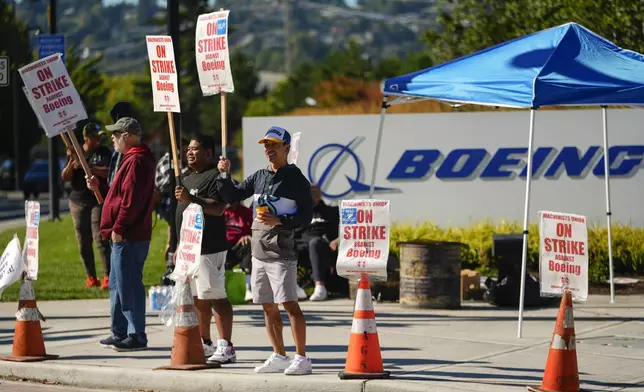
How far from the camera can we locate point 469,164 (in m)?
16.8

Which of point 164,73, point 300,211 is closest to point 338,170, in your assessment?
point 164,73

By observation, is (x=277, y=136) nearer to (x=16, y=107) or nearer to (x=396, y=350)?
(x=396, y=350)

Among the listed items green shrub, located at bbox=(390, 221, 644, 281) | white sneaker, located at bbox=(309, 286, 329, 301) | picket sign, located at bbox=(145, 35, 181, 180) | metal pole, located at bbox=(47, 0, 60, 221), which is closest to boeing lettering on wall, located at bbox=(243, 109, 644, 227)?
green shrub, located at bbox=(390, 221, 644, 281)

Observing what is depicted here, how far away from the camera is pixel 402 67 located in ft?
289

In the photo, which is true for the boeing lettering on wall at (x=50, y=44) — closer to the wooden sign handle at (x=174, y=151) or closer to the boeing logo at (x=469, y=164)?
the boeing logo at (x=469, y=164)

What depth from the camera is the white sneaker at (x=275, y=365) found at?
964cm

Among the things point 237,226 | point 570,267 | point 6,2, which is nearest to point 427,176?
point 237,226

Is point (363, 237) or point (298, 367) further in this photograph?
point (363, 237)

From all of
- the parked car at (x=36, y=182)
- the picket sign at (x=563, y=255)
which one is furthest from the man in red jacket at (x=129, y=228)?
the parked car at (x=36, y=182)

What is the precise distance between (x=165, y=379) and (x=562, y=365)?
3.07 meters

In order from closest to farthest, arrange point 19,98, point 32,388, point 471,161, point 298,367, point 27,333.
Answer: point 298,367, point 32,388, point 27,333, point 471,161, point 19,98

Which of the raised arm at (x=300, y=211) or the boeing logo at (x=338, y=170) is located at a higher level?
the boeing logo at (x=338, y=170)

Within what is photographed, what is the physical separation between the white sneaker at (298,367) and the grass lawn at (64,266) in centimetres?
623

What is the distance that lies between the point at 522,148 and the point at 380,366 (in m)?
7.95
